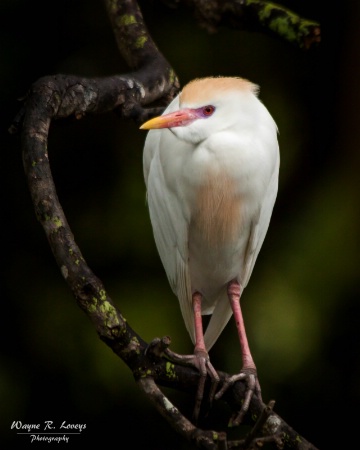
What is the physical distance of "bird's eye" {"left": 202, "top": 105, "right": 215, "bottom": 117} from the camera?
1996mm

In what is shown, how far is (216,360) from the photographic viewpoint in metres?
3.17

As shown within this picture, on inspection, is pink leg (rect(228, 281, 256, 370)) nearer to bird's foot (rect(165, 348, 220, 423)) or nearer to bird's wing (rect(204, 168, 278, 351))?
bird's wing (rect(204, 168, 278, 351))

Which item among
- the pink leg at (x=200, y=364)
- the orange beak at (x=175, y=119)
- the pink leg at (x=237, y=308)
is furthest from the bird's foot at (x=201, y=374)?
the orange beak at (x=175, y=119)

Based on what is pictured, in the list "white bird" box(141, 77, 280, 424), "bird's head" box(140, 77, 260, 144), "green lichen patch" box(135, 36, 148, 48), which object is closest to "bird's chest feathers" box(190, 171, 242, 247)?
"white bird" box(141, 77, 280, 424)

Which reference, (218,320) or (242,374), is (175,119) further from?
(218,320)

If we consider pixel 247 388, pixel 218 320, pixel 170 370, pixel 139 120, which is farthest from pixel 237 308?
pixel 170 370

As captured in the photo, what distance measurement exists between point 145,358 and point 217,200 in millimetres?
689

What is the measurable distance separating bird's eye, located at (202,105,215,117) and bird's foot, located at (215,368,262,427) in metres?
0.61

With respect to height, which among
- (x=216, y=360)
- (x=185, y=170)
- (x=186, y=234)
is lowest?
(x=216, y=360)

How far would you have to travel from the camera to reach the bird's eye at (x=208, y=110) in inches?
78.6

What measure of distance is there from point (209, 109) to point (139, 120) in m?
0.25

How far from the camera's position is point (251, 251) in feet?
7.65

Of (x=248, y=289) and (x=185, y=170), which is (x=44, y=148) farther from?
(x=248, y=289)

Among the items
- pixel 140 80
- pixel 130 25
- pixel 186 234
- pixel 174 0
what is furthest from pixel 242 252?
pixel 174 0
